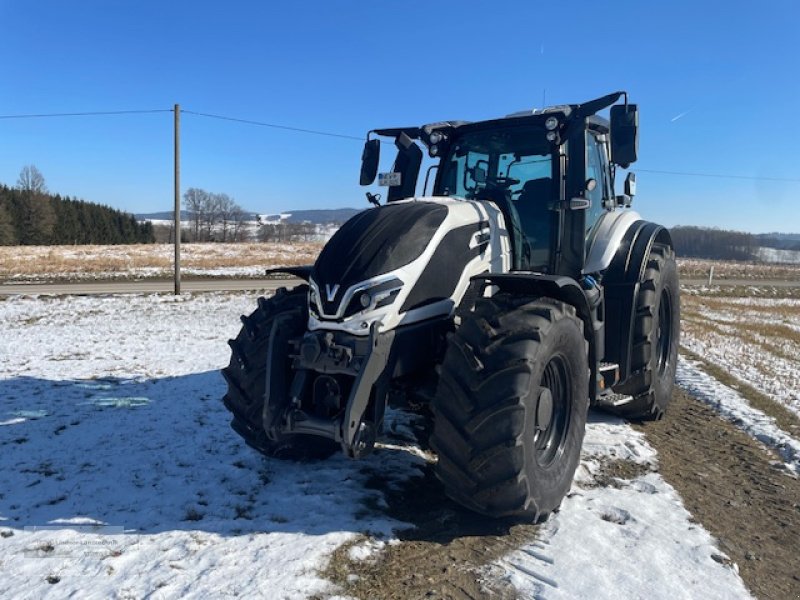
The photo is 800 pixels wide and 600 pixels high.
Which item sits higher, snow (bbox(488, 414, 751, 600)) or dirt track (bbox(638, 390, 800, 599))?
snow (bbox(488, 414, 751, 600))

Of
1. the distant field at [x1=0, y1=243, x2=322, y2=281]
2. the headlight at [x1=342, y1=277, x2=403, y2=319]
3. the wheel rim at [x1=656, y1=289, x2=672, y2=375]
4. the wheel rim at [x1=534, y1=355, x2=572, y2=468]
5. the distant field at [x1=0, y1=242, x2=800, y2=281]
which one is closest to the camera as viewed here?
the headlight at [x1=342, y1=277, x2=403, y2=319]

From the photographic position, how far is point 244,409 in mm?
3943

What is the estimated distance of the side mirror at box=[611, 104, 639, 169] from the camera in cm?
434

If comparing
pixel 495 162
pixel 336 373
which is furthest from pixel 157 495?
pixel 495 162

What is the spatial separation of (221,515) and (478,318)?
1.92 meters

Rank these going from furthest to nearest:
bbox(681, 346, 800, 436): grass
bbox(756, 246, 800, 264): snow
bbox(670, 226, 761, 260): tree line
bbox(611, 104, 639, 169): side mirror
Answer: bbox(670, 226, 761, 260): tree line → bbox(756, 246, 800, 264): snow → bbox(681, 346, 800, 436): grass → bbox(611, 104, 639, 169): side mirror

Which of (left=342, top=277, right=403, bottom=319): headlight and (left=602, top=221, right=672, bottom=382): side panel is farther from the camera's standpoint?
(left=602, top=221, right=672, bottom=382): side panel

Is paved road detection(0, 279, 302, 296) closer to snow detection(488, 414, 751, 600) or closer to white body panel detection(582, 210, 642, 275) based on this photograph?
white body panel detection(582, 210, 642, 275)

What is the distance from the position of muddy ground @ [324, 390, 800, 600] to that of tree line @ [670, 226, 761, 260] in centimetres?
9678

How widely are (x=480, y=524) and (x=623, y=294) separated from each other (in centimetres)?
251

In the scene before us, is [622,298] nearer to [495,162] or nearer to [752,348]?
[495,162]

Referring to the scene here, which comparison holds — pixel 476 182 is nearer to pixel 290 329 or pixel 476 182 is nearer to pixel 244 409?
pixel 290 329

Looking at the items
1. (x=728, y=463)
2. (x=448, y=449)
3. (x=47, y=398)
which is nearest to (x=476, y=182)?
(x=448, y=449)

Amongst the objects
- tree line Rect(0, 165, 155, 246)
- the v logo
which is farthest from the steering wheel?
tree line Rect(0, 165, 155, 246)
